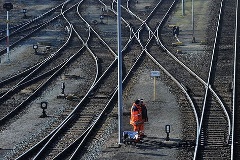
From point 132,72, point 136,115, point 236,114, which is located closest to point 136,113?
point 136,115

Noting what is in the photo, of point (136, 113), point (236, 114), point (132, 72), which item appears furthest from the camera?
point (132, 72)

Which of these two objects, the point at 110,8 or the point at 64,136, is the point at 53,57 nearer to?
the point at 64,136

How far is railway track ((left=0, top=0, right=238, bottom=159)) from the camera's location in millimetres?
20250

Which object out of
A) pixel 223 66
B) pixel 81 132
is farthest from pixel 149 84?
pixel 81 132

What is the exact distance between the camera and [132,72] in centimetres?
2969

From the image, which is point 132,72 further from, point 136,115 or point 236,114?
point 136,115

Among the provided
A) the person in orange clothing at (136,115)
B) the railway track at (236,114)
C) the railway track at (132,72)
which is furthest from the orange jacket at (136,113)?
the railway track at (236,114)

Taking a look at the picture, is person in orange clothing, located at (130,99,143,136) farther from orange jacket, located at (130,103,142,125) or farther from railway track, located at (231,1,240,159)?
railway track, located at (231,1,240,159)

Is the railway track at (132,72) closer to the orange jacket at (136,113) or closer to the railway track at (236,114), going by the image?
the railway track at (236,114)

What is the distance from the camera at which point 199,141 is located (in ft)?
65.6

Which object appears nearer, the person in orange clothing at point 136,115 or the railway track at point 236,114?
the railway track at point 236,114

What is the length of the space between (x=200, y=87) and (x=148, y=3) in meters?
24.5

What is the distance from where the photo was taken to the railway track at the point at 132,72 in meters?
20.2

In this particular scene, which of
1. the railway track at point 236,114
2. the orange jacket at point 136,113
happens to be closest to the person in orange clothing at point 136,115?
the orange jacket at point 136,113
